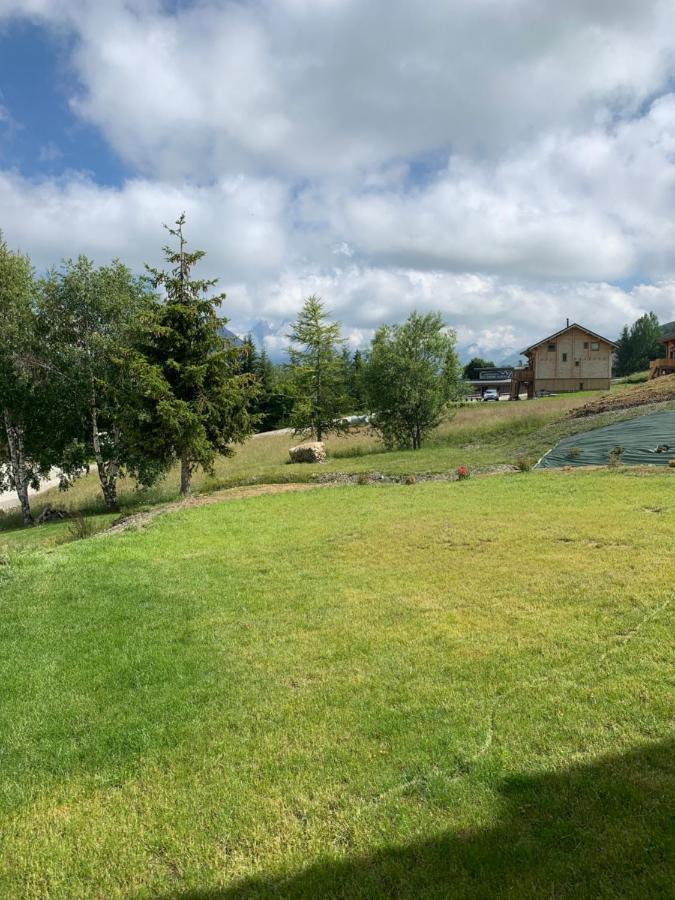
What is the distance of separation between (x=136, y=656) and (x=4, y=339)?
20122 mm

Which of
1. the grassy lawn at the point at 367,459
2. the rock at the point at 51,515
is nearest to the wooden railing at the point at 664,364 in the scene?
the grassy lawn at the point at 367,459

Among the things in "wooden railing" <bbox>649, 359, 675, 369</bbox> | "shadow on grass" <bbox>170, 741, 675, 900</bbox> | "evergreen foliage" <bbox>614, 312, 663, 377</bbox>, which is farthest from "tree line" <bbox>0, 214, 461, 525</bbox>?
"evergreen foliage" <bbox>614, 312, 663, 377</bbox>

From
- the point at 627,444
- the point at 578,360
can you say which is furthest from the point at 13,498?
the point at 578,360

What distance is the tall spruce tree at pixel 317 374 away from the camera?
116 ft

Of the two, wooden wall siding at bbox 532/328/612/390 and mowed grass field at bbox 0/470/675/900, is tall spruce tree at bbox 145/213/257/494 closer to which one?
mowed grass field at bbox 0/470/675/900

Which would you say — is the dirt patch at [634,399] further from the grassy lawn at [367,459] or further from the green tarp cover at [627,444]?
the green tarp cover at [627,444]

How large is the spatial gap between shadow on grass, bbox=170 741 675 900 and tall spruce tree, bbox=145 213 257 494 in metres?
17.6

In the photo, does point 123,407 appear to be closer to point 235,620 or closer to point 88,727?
point 235,620

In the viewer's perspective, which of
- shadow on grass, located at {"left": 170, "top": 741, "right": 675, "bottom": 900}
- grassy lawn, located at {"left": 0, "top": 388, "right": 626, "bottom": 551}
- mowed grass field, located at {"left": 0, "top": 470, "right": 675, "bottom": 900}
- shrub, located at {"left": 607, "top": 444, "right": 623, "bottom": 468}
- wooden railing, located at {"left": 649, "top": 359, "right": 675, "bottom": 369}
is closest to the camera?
shadow on grass, located at {"left": 170, "top": 741, "right": 675, "bottom": 900}

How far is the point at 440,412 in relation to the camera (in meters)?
33.5

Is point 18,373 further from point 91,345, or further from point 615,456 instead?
point 615,456

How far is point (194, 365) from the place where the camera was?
20.3 m

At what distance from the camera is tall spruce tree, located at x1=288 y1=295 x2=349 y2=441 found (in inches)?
1390

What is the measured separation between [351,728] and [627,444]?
18.0m
